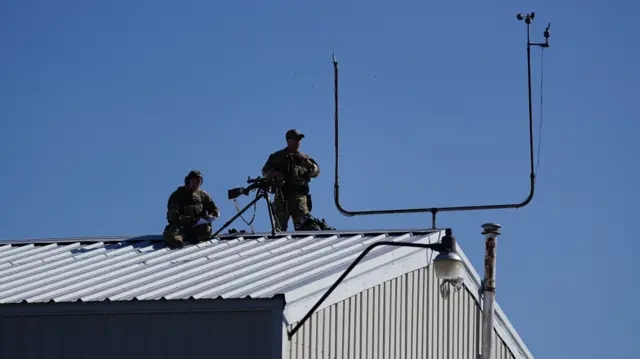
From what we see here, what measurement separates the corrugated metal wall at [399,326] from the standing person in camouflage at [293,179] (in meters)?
3.49

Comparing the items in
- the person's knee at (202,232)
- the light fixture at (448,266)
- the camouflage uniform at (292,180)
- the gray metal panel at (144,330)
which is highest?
the camouflage uniform at (292,180)

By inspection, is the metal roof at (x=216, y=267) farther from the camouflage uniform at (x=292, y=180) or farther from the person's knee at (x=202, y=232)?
the camouflage uniform at (x=292, y=180)

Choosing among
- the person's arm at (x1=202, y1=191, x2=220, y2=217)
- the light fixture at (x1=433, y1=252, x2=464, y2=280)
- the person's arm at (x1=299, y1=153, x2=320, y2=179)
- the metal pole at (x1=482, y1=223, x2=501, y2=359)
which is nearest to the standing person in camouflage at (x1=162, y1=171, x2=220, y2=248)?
the person's arm at (x1=202, y1=191, x2=220, y2=217)

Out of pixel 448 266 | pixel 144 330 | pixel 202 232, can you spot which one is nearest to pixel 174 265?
pixel 202 232

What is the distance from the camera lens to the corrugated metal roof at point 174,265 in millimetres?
19266

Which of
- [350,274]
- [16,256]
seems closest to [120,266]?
[16,256]

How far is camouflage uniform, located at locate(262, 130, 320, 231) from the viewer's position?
2441 cm

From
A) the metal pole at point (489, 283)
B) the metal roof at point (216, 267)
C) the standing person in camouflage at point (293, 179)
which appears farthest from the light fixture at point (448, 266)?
the standing person in camouflage at point (293, 179)

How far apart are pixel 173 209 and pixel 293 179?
2680mm

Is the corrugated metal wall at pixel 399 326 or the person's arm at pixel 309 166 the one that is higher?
the person's arm at pixel 309 166

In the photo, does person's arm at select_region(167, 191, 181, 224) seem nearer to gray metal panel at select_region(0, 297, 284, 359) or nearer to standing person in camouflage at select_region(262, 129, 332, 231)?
standing person in camouflage at select_region(262, 129, 332, 231)

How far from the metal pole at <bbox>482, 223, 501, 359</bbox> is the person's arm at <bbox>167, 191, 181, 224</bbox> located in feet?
15.6

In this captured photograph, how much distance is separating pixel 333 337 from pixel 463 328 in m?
3.67

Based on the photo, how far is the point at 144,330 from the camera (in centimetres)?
1870
